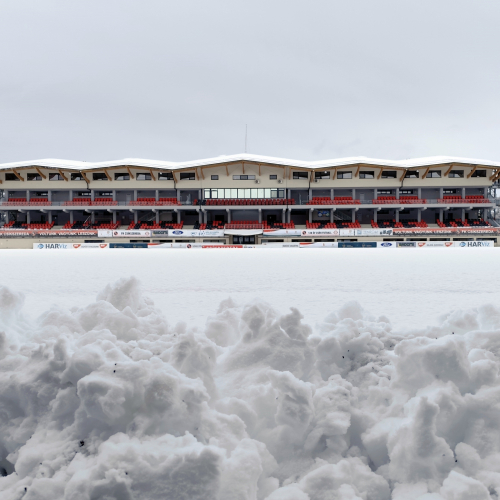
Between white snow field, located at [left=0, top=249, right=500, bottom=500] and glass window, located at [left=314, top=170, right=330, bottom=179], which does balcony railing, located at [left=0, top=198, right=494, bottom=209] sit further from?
white snow field, located at [left=0, top=249, right=500, bottom=500]

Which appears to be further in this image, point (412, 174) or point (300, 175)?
point (300, 175)

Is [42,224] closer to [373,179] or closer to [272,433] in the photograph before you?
[373,179]

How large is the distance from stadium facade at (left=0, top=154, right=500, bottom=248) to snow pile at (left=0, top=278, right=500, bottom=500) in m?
40.2

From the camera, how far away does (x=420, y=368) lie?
198 cm

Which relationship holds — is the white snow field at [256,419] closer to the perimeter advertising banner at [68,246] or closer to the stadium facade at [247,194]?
the perimeter advertising banner at [68,246]

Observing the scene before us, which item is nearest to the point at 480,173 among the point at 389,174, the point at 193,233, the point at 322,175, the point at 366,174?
the point at 389,174

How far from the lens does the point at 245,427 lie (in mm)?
1756

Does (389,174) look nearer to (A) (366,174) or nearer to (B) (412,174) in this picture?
(A) (366,174)

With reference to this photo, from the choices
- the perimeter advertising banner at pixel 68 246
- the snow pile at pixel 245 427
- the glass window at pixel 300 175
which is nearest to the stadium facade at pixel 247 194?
the glass window at pixel 300 175

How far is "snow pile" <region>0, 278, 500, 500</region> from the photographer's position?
55.8 inches

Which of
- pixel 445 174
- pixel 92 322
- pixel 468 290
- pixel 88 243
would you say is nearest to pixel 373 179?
pixel 445 174

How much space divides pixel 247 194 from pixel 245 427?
146 feet

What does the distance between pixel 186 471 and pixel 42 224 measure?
51.8 m

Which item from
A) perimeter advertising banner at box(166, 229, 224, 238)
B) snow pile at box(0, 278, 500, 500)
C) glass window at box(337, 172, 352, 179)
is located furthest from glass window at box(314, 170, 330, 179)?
snow pile at box(0, 278, 500, 500)
